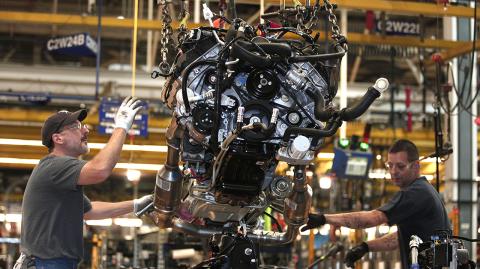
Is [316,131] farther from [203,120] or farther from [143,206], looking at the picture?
[143,206]

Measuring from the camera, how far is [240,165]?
4387 millimetres

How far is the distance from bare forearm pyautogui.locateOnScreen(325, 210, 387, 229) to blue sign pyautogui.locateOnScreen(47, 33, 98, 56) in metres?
6.20

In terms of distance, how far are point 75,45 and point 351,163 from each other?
397 cm

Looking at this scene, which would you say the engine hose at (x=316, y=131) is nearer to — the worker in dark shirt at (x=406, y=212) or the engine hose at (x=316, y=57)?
the engine hose at (x=316, y=57)

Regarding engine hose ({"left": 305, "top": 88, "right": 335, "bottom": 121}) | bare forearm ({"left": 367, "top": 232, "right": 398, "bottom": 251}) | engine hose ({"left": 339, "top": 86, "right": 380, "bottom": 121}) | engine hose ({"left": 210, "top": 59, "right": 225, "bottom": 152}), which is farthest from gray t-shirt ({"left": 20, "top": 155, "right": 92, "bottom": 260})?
bare forearm ({"left": 367, "top": 232, "right": 398, "bottom": 251})

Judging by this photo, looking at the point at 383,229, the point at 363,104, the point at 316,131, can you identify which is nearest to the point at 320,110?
the point at 316,131

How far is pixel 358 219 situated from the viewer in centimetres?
608

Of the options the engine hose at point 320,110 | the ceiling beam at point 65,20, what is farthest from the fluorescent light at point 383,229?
the engine hose at point 320,110

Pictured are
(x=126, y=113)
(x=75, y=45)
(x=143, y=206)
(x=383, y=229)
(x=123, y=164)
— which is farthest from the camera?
(x=123, y=164)

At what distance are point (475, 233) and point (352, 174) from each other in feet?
5.47

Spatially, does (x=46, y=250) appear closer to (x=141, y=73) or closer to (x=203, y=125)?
(x=203, y=125)

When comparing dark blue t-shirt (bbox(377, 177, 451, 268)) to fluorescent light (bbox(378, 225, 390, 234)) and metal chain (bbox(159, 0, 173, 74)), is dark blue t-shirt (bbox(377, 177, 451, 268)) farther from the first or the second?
fluorescent light (bbox(378, 225, 390, 234))

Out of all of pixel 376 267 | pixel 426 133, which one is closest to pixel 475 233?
pixel 376 267

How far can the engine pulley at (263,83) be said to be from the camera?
4.29 m
